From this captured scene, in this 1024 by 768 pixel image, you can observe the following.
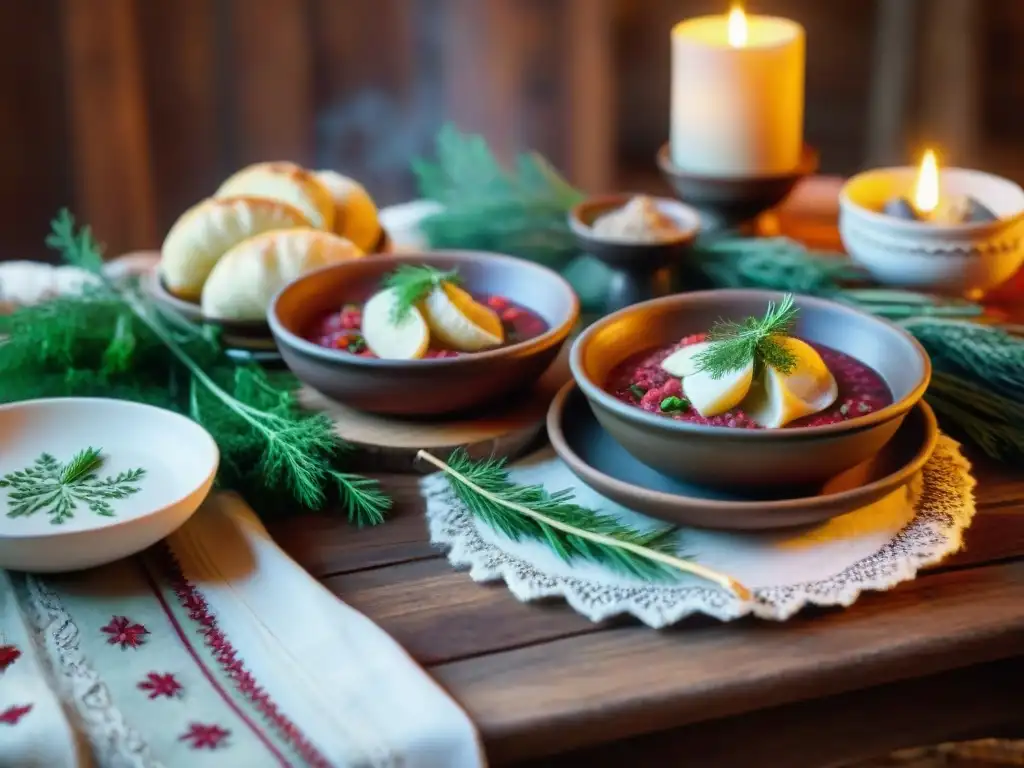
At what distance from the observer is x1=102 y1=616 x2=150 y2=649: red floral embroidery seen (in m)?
0.90

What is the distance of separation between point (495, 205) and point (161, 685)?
81 cm

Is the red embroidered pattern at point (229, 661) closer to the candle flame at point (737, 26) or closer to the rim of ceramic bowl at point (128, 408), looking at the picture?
the rim of ceramic bowl at point (128, 408)

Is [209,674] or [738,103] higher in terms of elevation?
[738,103]

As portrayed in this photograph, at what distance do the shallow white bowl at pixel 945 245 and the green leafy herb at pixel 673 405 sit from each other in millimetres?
459

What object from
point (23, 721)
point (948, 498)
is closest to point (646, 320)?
point (948, 498)

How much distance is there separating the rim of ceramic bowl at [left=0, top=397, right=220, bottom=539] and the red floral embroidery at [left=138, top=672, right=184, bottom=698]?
115mm

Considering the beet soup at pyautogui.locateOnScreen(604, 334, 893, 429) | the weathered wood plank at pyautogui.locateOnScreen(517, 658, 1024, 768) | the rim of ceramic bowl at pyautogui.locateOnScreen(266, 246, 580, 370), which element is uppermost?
the rim of ceramic bowl at pyautogui.locateOnScreen(266, 246, 580, 370)

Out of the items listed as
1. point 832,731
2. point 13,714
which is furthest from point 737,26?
point 13,714

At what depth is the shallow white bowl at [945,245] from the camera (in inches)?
51.8

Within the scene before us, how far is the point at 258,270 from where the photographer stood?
1.24 meters

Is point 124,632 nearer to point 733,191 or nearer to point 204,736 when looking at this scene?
point 204,736

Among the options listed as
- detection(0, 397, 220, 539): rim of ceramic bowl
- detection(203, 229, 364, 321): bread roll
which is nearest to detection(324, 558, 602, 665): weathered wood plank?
detection(0, 397, 220, 539): rim of ceramic bowl

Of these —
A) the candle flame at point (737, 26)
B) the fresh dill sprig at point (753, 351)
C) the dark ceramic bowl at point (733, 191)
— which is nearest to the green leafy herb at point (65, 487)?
the fresh dill sprig at point (753, 351)

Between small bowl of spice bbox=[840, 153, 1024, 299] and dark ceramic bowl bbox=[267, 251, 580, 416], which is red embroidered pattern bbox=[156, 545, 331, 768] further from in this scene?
small bowl of spice bbox=[840, 153, 1024, 299]
